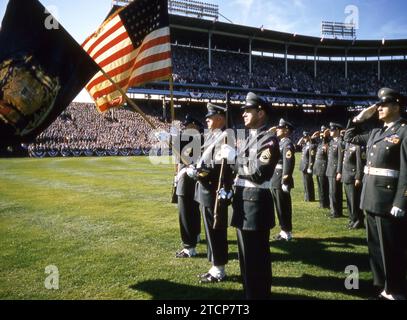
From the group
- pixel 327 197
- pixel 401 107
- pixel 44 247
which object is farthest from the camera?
pixel 327 197

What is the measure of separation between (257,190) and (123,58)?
3.41 metres

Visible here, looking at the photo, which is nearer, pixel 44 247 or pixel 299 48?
pixel 44 247

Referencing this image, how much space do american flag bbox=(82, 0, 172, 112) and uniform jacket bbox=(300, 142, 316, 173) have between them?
280 inches

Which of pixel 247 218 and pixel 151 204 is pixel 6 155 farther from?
pixel 247 218

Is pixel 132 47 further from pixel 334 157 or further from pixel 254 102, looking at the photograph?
pixel 334 157

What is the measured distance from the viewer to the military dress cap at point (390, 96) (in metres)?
3.99

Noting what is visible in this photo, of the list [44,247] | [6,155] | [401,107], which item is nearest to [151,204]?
[44,247]

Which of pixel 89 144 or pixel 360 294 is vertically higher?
pixel 89 144

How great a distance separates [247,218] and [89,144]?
110ft

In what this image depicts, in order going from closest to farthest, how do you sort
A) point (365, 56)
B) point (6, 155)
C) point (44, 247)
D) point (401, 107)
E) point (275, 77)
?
point (401, 107)
point (44, 247)
point (6, 155)
point (275, 77)
point (365, 56)

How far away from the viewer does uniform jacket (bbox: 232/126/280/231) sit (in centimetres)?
365

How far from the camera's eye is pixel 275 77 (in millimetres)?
54656

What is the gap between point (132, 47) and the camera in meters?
5.45

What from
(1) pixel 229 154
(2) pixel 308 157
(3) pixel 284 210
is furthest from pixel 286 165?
(2) pixel 308 157
